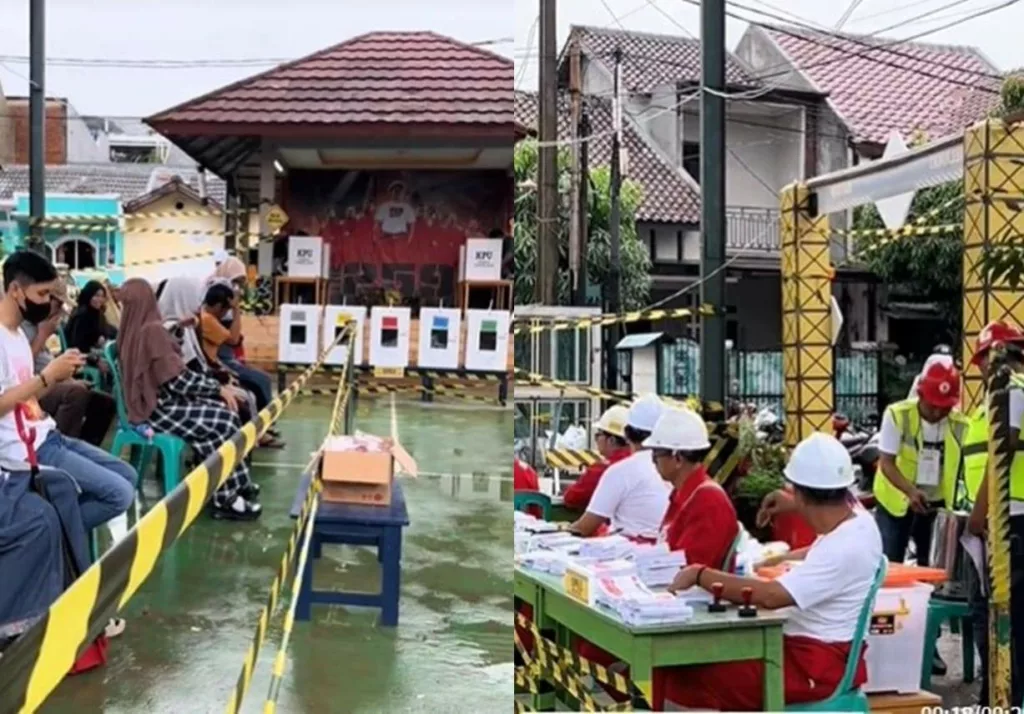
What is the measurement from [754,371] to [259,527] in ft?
12.4

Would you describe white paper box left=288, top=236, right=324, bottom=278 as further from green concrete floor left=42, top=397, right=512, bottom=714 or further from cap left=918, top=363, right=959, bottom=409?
cap left=918, top=363, right=959, bottom=409

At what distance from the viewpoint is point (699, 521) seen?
262 centimetres

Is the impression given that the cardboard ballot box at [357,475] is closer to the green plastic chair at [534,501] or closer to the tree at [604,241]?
the green plastic chair at [534,501]

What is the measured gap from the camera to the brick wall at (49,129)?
10082 mm

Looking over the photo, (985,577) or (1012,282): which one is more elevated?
(1012,282)

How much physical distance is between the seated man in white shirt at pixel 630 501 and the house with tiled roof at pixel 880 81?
552 cm

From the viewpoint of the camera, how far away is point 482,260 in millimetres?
9898

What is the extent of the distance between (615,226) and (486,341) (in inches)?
143

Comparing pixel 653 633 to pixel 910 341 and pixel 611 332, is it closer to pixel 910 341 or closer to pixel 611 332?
pixel 611 332

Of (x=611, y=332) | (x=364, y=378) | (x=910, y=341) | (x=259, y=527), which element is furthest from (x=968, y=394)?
(x=364, y=378)

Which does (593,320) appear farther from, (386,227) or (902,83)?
(386,227)

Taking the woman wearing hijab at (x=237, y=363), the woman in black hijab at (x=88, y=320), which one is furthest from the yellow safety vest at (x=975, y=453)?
the woman in black hijab at (x=88, y=320)

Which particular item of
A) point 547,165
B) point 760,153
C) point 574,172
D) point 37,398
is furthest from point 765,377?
point 37,398

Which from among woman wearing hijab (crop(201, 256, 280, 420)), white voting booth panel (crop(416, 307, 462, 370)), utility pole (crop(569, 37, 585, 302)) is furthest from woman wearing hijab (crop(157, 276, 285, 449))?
white voting booth panel (crop(416, 307, 462, 370))
